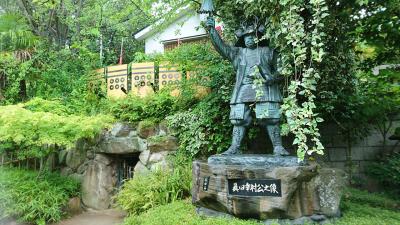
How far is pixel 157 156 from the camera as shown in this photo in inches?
254

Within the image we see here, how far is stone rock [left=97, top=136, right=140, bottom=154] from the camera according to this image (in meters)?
6.60

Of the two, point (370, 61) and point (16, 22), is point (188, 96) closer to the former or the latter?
point (370, 61)

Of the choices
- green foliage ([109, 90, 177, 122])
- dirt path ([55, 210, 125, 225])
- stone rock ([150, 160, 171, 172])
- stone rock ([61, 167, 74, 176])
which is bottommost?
dirt path ([55, 210, 125, 225])

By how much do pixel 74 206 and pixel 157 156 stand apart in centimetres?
188

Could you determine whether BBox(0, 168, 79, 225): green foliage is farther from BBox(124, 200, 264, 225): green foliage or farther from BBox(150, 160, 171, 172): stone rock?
BBox(124, 200, 264, 225): green foliage

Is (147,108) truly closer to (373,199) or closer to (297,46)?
(297,46)

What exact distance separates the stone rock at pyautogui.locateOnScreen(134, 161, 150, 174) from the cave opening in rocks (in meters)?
0.47

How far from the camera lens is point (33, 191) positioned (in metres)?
5.79

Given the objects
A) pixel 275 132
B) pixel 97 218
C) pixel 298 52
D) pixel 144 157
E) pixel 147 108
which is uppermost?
pixel 298 52

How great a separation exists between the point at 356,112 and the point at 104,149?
195 inches

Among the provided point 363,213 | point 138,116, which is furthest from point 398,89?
point 138,116

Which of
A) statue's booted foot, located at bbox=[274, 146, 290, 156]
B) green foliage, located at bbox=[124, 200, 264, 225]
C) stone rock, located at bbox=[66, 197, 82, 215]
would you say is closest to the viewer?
green foliage, located at bbox=[124, 200, 264, 225]

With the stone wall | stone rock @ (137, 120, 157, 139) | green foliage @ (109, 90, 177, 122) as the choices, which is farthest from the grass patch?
green foliage @ (109, 90, 177, 122)

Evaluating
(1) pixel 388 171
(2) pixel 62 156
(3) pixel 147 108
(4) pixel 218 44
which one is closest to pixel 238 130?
(4) pixel 218 44
